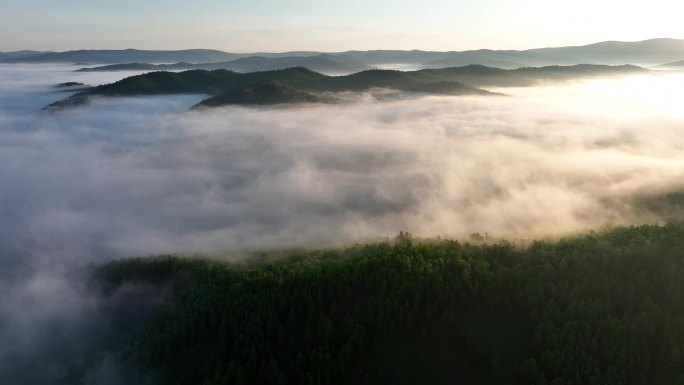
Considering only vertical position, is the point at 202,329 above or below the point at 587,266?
below

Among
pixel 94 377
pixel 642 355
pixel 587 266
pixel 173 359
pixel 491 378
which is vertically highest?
pixel 587 266

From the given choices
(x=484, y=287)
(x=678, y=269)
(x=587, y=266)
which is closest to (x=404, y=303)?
(x=484, y=287)

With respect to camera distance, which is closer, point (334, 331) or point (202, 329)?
point (334, 331)

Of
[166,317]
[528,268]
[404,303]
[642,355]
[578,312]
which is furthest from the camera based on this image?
[166,317]

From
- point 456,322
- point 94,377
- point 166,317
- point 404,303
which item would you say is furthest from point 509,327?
point 94,377

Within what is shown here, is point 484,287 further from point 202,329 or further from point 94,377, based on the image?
point 94,377

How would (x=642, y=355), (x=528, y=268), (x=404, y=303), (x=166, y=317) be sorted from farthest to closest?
(x=166, y=317), (x=528, y=268), (x=404, y=303), (x=642, y=355)
